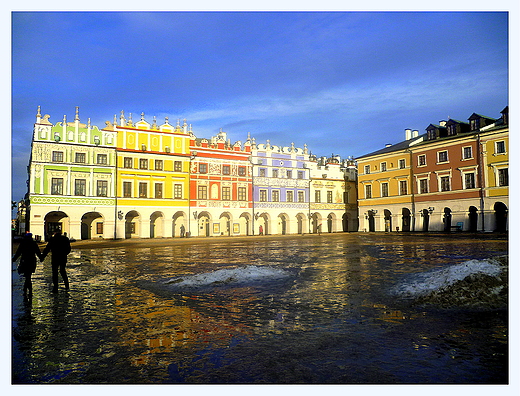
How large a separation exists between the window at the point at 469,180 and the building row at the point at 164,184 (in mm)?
17451

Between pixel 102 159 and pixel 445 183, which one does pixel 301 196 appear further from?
pixel 102 159

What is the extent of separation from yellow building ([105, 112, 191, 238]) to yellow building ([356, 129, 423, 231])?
840 inches

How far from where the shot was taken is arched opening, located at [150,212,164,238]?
41.0 m

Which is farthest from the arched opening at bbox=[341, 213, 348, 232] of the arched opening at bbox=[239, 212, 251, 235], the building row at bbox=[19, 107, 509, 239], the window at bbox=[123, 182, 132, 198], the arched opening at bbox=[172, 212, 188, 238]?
the window at bbox=[123, 182, 132, 198]

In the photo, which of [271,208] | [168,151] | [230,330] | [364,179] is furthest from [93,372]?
[364,179]

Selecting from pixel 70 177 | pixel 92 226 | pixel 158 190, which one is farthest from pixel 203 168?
pixel 70 177

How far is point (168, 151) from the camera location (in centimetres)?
4181

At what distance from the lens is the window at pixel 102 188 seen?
37875 millimetres

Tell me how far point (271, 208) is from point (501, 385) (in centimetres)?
4391

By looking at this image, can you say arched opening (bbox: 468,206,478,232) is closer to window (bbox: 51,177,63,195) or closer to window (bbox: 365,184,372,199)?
window (bbox: 365,184,372,199)

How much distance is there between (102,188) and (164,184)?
5.96m

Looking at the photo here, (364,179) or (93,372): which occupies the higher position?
(364,179)
